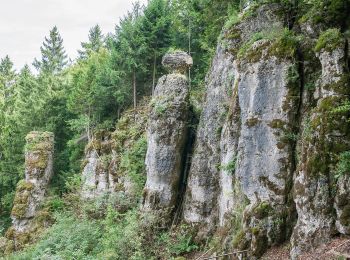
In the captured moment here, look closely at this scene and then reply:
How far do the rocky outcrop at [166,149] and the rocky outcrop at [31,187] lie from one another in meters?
11.6

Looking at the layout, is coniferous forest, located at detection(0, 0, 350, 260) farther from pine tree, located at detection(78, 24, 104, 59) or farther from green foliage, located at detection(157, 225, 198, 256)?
pine tree, located at detection(78, 24, 104, 59)

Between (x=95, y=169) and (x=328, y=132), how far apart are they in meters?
16.4

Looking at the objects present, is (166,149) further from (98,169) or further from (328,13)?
(328,13)

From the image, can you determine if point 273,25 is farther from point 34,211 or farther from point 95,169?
point 34,211

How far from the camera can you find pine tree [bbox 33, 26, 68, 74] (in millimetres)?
43250

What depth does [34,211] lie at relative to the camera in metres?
24.1

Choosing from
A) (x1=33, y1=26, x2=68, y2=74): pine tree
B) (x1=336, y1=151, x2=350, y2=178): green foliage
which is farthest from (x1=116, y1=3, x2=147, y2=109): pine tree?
(x1=33, y1=26, x2=68, y2=74): pine tree

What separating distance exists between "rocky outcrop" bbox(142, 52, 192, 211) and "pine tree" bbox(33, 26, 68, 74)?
1206 inches

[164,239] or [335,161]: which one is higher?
[335,161]

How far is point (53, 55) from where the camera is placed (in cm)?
4494

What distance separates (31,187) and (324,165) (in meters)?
21.2

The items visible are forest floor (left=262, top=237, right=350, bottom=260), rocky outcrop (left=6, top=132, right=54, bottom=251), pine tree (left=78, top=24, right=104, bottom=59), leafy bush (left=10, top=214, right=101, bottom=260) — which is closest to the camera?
forest floor (left=262, top=237, right=350, bottom=260)

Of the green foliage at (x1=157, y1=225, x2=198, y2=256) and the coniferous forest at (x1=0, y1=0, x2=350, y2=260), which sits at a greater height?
the coniferous forest at (x1=0, y1=0, x2=350, y2=260)

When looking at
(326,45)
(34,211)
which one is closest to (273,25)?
(326,45)
